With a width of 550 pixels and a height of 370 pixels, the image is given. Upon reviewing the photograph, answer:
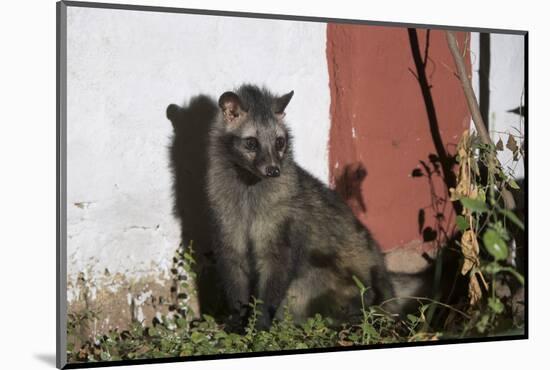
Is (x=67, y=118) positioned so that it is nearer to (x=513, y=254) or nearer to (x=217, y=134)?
(x=217, y=134)

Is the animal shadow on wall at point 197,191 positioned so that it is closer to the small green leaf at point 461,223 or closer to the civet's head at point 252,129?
the civet's head at point 252,129

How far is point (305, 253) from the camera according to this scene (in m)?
4.90

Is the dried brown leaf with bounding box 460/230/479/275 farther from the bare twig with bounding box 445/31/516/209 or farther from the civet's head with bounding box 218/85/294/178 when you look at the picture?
the civet's head with bounding box 218/85/294/178

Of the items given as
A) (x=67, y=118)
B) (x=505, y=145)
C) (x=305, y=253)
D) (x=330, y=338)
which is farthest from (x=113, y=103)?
(x=505, y=145)

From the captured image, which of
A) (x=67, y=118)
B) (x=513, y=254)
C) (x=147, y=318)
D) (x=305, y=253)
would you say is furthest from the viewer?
(x=513, y=254)

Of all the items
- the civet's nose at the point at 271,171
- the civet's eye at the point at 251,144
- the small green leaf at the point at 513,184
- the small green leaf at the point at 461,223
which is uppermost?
Answer: the civet's eye at the point at 251,144

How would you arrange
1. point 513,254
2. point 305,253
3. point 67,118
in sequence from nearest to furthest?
point 67,118 → point 305,253 → point 513,254

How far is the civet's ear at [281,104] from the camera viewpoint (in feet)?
15.5

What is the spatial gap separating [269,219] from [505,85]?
1.73 meters

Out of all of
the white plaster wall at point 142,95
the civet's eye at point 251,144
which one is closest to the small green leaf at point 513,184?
the white plaster wall at point 142,95

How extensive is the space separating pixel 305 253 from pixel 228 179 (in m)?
0.63

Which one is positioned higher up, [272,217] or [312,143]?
[312,143]

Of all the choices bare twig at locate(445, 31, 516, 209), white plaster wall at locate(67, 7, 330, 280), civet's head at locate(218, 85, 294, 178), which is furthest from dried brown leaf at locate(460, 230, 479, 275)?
civet's head at locate(218, 85, 294, 178)

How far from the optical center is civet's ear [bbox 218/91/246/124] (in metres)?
4.59
